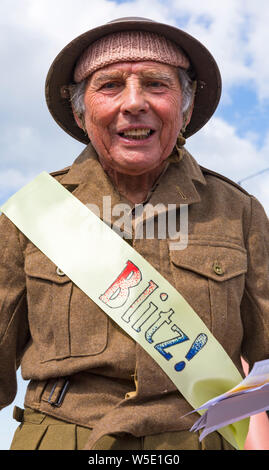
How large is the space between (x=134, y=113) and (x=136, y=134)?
0.36 ft

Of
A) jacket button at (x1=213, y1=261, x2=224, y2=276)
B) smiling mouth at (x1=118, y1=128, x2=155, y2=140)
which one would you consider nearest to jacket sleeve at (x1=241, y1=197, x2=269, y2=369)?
jacket button at (x1=213, y1=261, x2=224, y2=276)

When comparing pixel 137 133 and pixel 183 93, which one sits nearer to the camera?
pixel 137 133

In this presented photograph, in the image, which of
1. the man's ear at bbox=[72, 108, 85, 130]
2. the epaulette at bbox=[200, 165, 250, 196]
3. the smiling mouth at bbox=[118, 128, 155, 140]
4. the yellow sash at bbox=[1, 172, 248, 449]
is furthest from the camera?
the epaulette at bbox=[200, 165, 250, 196]

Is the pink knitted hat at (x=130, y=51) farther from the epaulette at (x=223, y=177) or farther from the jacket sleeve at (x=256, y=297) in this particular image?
the jacket sleeve at (x=256, y=297)

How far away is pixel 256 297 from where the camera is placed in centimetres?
351

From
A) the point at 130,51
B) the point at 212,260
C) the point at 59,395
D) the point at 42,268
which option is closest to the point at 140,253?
the point at 212,260

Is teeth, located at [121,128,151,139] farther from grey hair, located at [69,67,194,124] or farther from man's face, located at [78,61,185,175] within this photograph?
grey hair, located at [69,67,194,124]

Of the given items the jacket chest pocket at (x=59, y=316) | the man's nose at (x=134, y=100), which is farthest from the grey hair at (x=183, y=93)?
the jacket chest pocket at (x=59, y=316)

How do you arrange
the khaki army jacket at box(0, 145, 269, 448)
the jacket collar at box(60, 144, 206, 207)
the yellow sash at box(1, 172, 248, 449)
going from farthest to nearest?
the jacket collar at box(60, 144, 206, 207) → the yellow sash at box(1, 172, 248, 449) → the khaki army jacket at box(0, 145, 269, 448)

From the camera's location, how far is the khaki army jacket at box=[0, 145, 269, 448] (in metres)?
3.12

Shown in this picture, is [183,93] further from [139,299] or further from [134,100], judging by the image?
[139,299]

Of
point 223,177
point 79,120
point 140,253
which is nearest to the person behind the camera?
point 140,253

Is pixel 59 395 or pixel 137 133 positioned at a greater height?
pixel 137 133

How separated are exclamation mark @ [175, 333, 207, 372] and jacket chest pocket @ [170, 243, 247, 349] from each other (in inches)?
2.2
